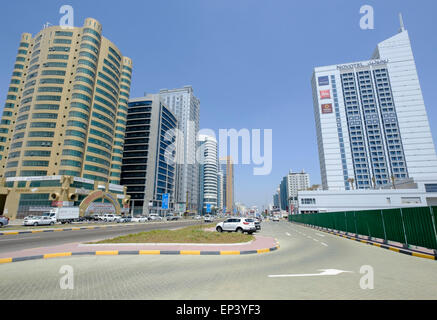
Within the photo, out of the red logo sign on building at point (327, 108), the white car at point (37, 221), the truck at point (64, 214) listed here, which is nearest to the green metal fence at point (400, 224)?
the white car at point (37, 221)

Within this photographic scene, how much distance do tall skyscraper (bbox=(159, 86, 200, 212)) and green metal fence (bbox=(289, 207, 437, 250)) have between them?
11027 cm

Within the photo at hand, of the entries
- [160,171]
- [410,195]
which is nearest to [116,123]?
[160,171]

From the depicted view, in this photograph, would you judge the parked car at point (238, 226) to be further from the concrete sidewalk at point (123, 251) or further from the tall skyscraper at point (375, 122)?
the tall skyscraper at point (375, 122)

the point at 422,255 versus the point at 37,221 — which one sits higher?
the point at 422,255

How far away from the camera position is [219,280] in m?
A: 6.04

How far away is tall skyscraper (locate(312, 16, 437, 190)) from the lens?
100m

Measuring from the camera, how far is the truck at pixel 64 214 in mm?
36763

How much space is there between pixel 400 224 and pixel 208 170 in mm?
168996

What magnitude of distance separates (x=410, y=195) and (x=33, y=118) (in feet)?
426

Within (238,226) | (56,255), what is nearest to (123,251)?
(56,255)

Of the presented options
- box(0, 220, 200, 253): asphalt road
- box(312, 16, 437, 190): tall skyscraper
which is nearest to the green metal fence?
box(0, 220, 200, 253): asphalt road

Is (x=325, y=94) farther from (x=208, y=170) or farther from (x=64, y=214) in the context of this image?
(x=64, y=214)

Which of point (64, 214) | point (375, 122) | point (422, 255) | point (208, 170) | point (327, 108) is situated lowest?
point (422, 255)
